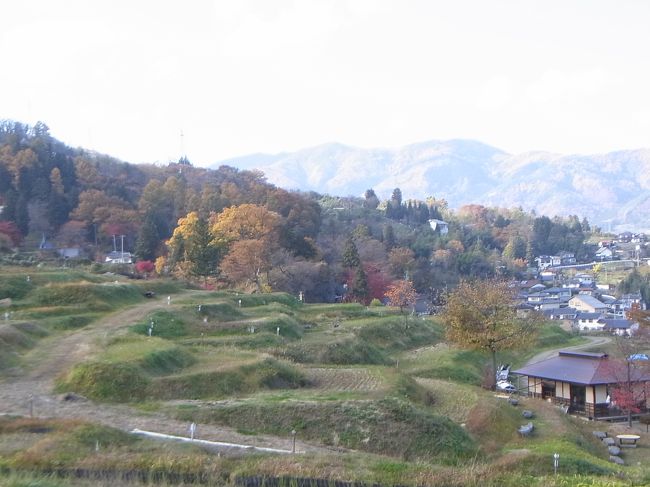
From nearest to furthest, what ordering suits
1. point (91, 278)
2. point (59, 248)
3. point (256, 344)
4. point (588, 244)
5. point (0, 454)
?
point (0, 454) < point (256, 344) < point (91, 278) < point (59, 248) < point (588, 244)

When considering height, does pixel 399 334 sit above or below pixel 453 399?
below

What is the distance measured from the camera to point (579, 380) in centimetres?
2873

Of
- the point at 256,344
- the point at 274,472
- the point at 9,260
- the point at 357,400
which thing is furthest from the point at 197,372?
the point at 9,260

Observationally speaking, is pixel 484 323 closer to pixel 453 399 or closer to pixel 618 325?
pixel 453 399

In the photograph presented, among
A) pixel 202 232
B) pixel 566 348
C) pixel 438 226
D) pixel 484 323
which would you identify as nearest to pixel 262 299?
pixel 202 232

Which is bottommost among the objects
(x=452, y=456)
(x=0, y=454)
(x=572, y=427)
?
(x=572, y=427)

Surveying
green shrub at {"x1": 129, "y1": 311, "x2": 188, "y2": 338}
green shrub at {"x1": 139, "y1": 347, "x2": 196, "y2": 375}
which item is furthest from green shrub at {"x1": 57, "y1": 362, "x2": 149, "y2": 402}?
green shrub at {"x1": 129, "y1": 311, "x2": 188, "y2": 338}

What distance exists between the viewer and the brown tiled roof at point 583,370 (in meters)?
28.5

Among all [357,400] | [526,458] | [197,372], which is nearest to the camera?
[526,458]

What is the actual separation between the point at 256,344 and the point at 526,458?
16010 mm

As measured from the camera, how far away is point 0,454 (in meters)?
11.3

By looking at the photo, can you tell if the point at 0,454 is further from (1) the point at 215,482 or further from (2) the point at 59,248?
(2) the point at 59,248

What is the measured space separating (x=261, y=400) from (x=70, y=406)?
4905 millimetres

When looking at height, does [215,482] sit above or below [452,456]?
above
